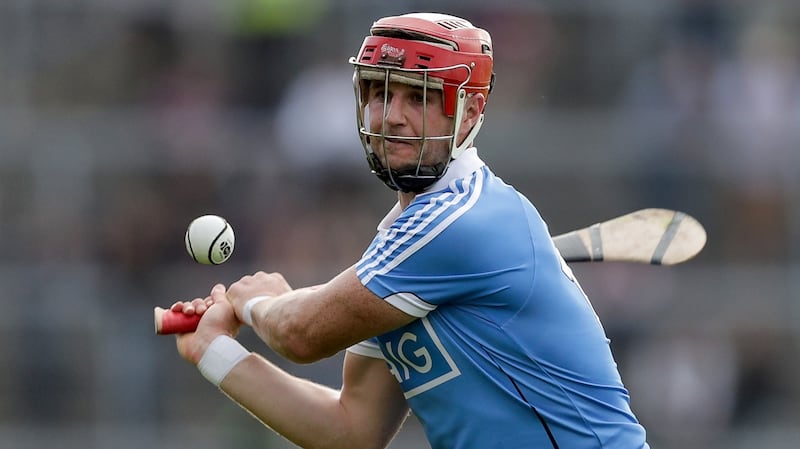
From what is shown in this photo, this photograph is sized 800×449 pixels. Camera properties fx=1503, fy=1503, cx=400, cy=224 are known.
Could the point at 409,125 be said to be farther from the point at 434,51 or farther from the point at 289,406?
the point at 289,406

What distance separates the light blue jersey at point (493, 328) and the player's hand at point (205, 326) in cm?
83

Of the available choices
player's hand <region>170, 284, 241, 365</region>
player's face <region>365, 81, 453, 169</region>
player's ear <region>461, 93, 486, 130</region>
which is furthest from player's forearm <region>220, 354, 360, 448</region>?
player's ear <region>461, 93, 486, 130</region>

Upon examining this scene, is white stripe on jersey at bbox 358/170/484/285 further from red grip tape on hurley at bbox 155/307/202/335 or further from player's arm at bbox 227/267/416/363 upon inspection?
red grip tape on hurley at bbox 155/307/202/335

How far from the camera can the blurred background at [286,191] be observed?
11.1 meters

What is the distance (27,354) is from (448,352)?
674cm

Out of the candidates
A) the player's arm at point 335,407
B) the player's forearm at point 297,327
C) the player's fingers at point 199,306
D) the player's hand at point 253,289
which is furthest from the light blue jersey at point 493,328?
the player's fingers at point 199,306

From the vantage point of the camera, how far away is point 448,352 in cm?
508

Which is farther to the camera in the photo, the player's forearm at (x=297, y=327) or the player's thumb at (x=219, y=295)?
the player's thumb at (x=219, y=295)

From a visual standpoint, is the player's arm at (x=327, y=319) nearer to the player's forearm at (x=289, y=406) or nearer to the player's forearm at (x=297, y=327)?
the player's forearm at (x=297, y=327)

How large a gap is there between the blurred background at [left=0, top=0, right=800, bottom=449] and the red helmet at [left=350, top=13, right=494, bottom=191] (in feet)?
18.1

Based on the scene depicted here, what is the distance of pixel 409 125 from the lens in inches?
206

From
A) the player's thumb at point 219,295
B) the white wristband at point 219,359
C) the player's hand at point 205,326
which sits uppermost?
the player's thumb at point 219,295

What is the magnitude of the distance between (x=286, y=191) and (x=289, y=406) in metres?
5.79

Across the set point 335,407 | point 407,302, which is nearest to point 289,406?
point 335,407
